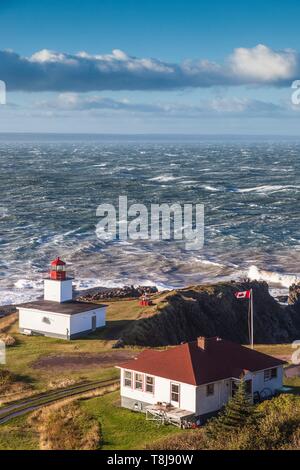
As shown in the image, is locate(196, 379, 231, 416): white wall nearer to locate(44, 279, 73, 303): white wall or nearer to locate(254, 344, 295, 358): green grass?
locate(254, 344, 295, 358): green grass

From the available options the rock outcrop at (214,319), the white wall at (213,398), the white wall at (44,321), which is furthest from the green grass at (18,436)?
the rock outcrop at (214,319)

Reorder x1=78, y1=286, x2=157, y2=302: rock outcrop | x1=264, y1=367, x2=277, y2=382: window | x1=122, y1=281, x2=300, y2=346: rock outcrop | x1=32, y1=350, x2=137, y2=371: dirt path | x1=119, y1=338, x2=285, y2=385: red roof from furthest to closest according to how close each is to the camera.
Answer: x1=78, y1=286, x2=157, y2=302: rock outcrop < x1=122, y1=281, x2=300, y2=346: rock outcrop < x1=32, y1=350, x2=137, y2=371: dirt path < x1=264, y1=367, x2=277, y2=382: window < x1=119, y1=338, x2=285, y2=385: red roof

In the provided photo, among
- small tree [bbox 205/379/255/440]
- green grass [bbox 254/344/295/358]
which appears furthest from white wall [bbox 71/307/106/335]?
small tree [bbox 205/379/255/440]

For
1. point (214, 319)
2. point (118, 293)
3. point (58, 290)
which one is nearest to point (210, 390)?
point (58, 290)

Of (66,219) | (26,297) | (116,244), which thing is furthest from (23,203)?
(26,297)

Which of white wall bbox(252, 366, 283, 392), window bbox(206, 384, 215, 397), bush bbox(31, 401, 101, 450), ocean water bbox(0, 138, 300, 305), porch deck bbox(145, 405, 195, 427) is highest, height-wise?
window bbox(206, 384, 215, 397)
